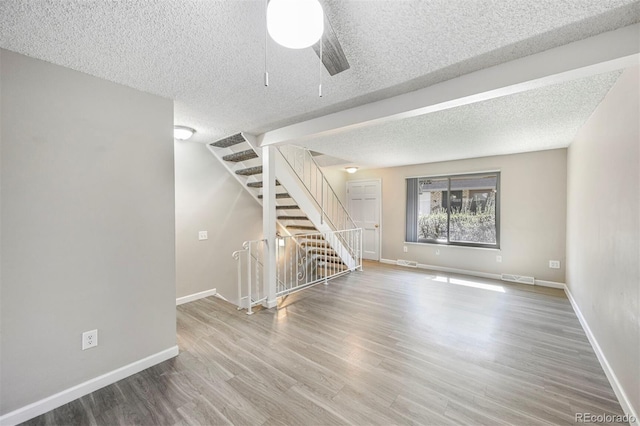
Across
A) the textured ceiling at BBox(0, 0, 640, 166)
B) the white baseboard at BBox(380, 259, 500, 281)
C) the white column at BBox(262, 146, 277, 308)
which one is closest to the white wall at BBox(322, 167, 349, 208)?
the white baseboard at BBox(380, 259, 500, 281)

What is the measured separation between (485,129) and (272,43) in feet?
9.40

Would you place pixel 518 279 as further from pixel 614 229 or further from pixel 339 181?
pixel 339 181

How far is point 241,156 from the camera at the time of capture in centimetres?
391

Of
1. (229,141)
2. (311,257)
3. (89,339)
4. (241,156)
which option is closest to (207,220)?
(241,156)

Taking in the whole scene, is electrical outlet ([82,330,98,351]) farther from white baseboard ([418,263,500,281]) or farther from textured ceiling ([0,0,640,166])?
A: white baseboard ([418,263,500,281])

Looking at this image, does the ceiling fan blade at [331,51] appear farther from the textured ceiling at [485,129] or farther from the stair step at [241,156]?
the stair step at [241,156]

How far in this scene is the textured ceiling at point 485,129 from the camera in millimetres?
2343

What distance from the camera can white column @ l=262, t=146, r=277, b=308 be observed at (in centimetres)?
347

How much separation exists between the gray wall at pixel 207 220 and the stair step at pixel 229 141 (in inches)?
9.6

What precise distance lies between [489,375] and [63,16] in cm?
363

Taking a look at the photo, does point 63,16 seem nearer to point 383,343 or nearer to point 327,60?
point 327,60

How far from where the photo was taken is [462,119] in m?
2.90

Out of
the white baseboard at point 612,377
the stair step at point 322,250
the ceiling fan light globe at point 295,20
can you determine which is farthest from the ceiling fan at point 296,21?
the stair step at point 322,250

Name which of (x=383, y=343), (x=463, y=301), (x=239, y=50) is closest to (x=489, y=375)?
(x=383, y=343)
